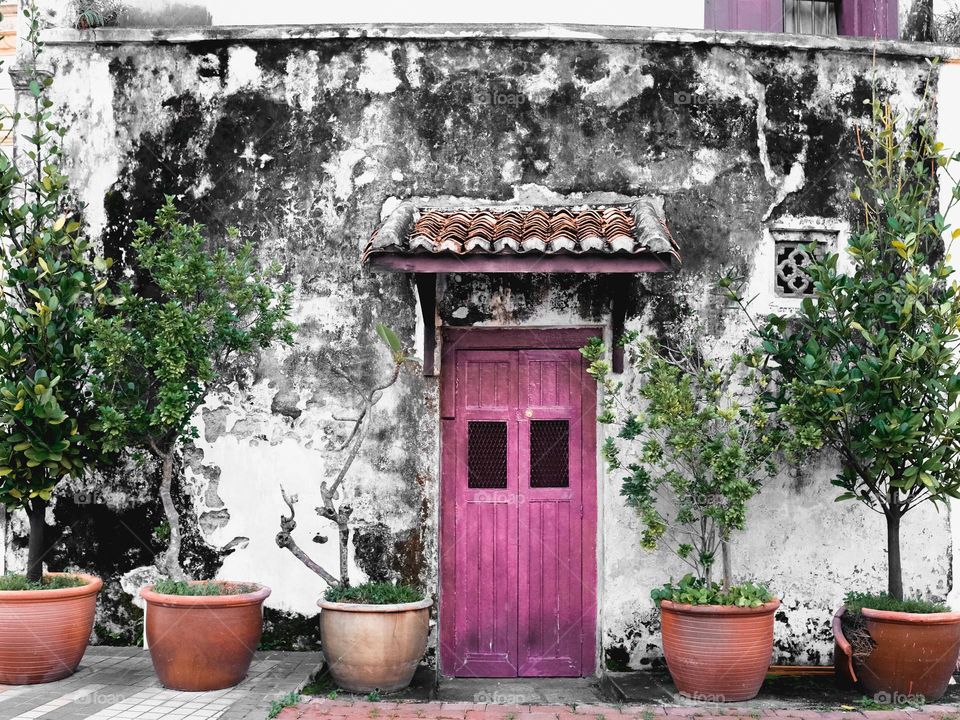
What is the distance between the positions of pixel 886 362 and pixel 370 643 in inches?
156

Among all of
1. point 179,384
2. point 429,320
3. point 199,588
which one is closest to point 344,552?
point 199,588

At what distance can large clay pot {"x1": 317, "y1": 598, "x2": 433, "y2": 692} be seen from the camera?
5.94 meters

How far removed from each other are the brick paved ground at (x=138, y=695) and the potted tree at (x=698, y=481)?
8.63 feet

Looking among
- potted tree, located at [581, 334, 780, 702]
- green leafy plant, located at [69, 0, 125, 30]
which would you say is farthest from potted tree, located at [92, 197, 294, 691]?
potted tree, located at [581, 334, 780, 702]

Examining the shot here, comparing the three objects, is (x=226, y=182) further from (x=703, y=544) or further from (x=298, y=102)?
(x=703, y=544)

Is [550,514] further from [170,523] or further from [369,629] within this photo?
[170,523]

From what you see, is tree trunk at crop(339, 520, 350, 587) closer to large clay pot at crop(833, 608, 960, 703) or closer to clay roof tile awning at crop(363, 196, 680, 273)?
clay roof tile awning at crop(363, 196, 680, 273)

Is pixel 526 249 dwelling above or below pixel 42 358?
above

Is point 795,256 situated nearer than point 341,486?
No

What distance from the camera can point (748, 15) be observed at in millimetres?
8273

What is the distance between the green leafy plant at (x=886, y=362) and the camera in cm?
601

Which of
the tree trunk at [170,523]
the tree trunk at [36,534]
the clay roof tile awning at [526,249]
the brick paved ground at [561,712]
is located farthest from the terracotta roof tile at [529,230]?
the tree trunk at [36,534]

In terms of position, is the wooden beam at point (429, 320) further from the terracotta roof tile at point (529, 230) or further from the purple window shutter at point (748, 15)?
the purple window shutter at point (748, 15)

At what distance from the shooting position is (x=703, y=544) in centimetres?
641
